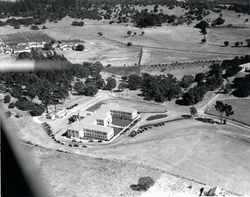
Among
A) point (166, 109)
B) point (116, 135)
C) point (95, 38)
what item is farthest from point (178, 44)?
point (116, 135)

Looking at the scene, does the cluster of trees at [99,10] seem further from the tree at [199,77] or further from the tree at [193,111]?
the tree at [193,111]

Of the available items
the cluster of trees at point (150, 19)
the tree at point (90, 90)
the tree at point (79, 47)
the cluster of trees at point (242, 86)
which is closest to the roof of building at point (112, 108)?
the tree at point (90, 90)

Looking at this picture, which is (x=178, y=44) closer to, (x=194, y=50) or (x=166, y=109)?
(x=194, y=50)

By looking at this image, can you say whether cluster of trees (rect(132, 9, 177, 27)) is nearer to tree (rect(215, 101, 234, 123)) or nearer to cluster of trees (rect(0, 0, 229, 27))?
cluster of trees (rect(0, 0, 229, 27))

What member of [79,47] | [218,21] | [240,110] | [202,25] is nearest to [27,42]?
[79,47]

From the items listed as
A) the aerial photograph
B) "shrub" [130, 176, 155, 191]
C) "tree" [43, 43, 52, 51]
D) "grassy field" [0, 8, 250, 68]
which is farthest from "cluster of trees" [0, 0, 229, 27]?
"shrub" [130, 176, 155, 191]

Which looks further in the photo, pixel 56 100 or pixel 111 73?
pixel 111 73
